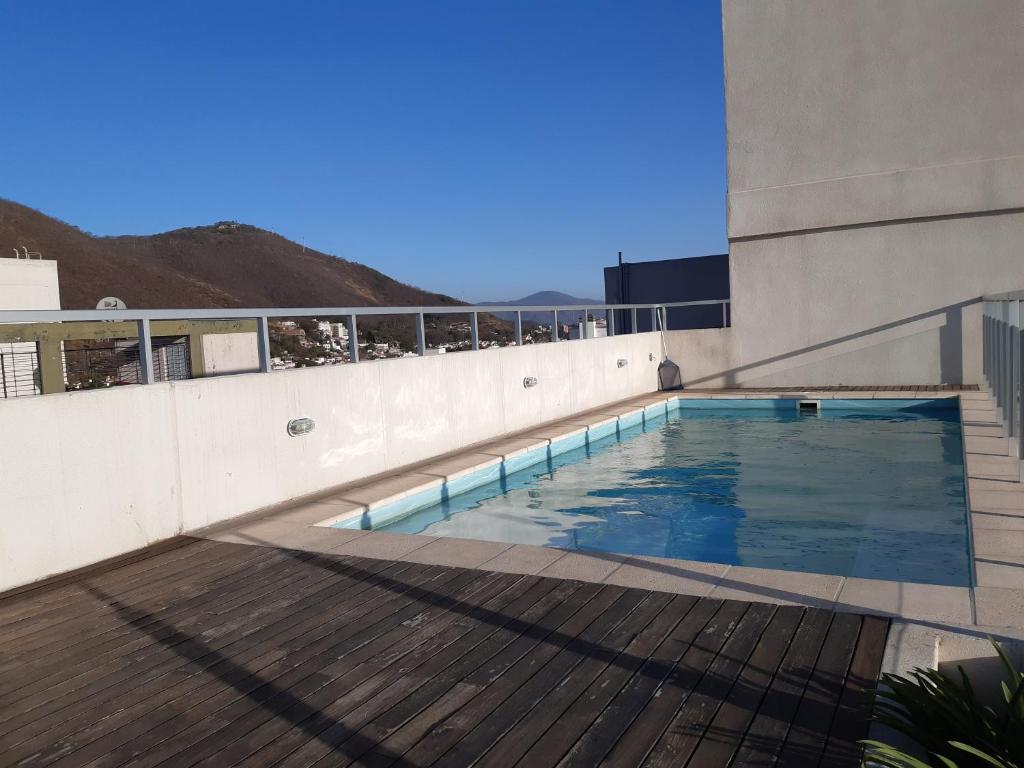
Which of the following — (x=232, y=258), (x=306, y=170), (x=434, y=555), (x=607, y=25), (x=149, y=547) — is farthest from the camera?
(x=232, y=258)

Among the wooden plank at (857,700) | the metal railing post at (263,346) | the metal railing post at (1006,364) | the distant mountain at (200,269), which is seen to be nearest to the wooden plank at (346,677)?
the wooden plank at (857,700)

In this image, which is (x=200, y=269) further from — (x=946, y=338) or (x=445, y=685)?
(x=445, y=685)

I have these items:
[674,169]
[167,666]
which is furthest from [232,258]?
[167,666]

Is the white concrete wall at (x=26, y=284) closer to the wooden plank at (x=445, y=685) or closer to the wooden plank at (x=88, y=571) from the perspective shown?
the wooden plank at (x=88, y=571)

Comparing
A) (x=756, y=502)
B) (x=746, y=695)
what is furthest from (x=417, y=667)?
(x=756, y=502)

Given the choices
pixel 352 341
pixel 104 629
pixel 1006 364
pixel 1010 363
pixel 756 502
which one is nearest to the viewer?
pixel 104 629

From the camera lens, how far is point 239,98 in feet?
115

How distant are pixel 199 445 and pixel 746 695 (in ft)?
10.8

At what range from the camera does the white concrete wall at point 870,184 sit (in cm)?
959

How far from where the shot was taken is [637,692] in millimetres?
2279

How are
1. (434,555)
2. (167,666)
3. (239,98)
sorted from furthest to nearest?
(239,98) → (434,555) → (167,666)

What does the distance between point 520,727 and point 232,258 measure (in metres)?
52.5

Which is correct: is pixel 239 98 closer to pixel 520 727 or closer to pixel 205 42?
pixel 205 42

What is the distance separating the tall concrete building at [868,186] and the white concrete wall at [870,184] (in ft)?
0.06
